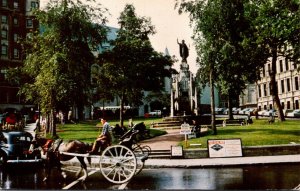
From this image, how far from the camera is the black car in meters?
12.4

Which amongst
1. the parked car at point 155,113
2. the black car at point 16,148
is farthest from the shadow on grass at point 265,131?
the black car at point 16,148

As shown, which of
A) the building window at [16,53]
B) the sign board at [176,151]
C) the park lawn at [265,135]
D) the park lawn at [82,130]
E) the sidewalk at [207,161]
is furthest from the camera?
the building window at [16,53]

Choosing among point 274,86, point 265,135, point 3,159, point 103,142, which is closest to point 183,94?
point 265,135

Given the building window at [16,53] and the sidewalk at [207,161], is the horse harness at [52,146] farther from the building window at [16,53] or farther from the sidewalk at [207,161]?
the building window at [16,53]

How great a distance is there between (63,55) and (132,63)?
242 inches

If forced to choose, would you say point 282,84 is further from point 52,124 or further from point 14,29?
point 14,29

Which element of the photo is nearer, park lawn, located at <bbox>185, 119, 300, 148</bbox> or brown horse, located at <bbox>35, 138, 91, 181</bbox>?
brown horse, located at <bbox>35, 138, 91, 181</bbox>

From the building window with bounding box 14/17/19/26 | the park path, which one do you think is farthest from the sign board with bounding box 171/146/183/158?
the building window with bounding box 14/17/19/26

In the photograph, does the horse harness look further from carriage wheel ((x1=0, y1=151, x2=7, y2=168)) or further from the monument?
the monument

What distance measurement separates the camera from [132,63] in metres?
19.3

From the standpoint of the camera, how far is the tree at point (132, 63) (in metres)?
16.0

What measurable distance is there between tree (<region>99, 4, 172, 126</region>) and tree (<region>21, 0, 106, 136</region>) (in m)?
1.11

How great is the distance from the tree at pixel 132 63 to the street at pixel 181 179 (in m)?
3.36

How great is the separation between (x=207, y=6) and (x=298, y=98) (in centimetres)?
663
